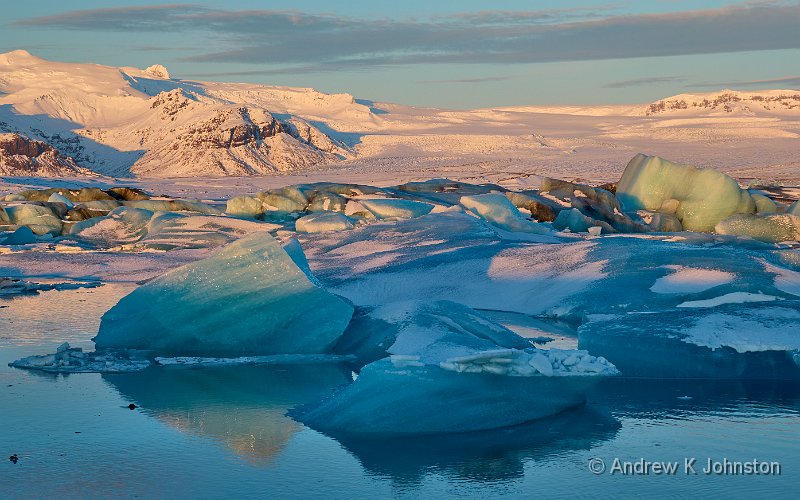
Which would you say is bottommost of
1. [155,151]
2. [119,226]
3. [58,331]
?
[155,151]

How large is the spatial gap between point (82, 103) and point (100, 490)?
9106 cm

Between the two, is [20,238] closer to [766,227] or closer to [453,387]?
[766,227]

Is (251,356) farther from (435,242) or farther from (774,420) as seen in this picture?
(435,242)

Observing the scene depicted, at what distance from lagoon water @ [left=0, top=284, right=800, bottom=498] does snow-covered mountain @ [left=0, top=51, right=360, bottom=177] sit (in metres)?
52.3

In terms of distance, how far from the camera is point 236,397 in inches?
211

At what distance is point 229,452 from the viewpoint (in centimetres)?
431

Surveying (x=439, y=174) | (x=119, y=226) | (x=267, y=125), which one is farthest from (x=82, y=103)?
(x=119, y=226)

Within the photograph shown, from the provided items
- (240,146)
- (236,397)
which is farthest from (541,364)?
(240,146)

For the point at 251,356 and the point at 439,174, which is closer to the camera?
the point at 251,356

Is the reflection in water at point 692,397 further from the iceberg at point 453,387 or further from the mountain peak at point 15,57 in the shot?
the mountain peak at point 15,57

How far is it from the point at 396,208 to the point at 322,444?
408 inches

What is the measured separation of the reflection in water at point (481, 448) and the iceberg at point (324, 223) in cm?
824

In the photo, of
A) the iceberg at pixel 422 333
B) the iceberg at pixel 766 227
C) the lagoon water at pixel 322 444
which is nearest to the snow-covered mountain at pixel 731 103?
the iceberg at pixel 766 227

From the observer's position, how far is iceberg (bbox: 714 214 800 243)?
44.7ft
